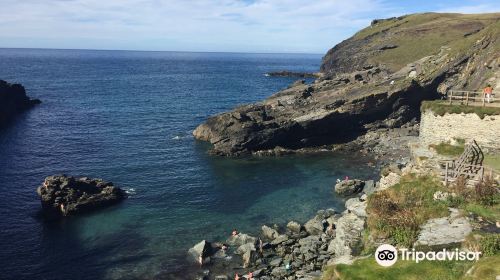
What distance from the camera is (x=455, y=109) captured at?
3919 cm

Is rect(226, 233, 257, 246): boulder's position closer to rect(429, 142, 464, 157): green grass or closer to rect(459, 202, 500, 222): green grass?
rect(429, 142, 464, 157): green grass

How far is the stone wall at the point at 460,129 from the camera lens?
3675cm

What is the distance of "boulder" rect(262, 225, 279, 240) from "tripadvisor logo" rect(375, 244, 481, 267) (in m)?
18.5

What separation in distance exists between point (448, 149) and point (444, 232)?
49.2 ft

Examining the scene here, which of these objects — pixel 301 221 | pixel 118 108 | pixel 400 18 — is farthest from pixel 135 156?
pixel 400 18

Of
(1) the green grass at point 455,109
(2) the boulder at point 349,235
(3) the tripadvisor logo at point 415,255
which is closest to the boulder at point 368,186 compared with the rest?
(1) the green grass at point 455,109

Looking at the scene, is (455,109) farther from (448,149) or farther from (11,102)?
(11,102)

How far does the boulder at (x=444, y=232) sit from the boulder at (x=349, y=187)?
986 inches

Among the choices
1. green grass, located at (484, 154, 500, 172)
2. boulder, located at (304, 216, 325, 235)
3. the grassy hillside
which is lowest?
boulder, located at (304, 216, 325, 235)

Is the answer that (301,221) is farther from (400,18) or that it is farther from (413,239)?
(400,18)

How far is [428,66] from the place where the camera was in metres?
95.1

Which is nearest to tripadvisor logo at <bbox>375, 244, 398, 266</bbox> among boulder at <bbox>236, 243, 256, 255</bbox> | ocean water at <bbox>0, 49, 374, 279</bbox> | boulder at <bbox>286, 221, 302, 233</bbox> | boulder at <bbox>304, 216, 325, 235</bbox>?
boulder at <bbox>236, 243, 256, 255</bbox>

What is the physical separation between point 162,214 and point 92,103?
249ft

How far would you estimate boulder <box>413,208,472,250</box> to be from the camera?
72.8ft
